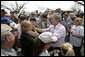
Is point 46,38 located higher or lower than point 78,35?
higher

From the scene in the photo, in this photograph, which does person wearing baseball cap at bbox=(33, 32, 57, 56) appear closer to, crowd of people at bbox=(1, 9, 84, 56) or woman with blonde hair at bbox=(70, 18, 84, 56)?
crowd of people at bbox=(1, 9, 84, 56)

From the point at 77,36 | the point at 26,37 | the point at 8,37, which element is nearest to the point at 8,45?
the point at 8,37

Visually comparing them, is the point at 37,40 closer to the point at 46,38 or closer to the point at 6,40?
the point at 46,38

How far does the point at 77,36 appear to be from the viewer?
5094 millimetres

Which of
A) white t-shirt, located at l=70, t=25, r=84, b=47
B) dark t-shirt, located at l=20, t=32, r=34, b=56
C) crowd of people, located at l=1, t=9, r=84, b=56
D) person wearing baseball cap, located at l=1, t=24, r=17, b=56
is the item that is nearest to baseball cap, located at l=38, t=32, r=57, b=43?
crowd of people, located at l=1, t=9, r=84, b=56

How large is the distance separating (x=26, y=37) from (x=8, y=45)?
1.11 meters

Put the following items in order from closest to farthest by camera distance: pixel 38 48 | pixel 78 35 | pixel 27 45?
pixel 38 48
pixel 27 45
pixel 78 35

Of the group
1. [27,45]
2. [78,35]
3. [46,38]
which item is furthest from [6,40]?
[78,35]

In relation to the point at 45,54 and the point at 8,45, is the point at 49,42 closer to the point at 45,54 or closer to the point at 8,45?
the point at 45,54

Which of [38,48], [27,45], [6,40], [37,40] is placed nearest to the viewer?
[6,40]

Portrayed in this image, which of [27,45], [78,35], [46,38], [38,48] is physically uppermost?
[46,38]

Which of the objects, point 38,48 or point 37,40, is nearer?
point 38,48

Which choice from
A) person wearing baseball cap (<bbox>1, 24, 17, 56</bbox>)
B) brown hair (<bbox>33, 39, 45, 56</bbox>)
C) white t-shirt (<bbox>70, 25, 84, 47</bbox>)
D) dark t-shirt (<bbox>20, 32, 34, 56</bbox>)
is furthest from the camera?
white t-shirt (<bbox>70, 25, 84, 47</bbox>)

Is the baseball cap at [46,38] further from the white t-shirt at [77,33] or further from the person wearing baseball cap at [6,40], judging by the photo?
the white t-shirt at [77,33]
